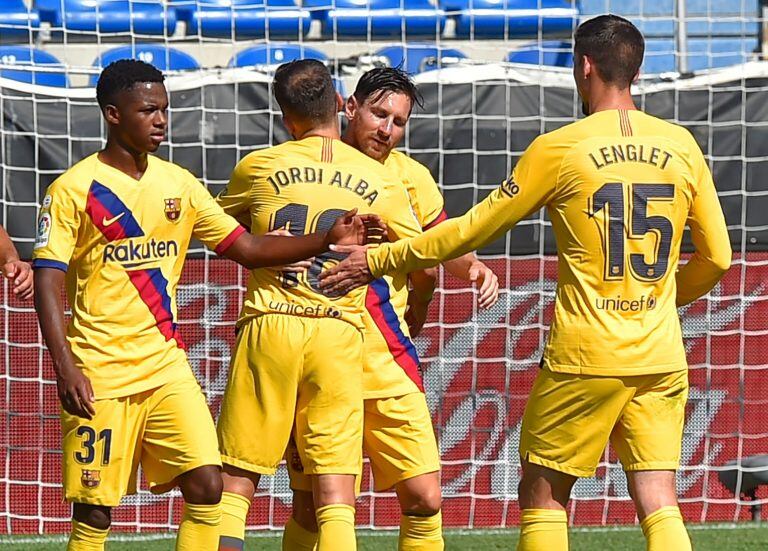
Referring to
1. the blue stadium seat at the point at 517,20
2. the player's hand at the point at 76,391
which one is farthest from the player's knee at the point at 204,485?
the blue stadium seat at the point at 517,20

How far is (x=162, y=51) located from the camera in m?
11.4

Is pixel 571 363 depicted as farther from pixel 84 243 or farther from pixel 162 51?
pixel 162 51

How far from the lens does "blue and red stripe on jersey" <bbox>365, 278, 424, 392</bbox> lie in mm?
4711

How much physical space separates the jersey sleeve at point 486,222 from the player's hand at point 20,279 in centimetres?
110

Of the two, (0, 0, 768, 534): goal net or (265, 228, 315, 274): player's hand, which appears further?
(0, 0, 768, 534): goal net

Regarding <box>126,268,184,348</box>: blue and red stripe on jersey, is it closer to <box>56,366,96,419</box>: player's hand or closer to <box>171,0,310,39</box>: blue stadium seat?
<box>56,366,96,419</box>: player's hand

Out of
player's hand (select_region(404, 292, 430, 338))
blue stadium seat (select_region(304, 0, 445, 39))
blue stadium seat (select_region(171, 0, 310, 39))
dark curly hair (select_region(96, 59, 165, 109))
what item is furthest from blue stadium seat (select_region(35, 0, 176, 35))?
dark curly hair (select_region(96, 59, 165, 109))

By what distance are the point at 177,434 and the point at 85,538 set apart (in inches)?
17.9

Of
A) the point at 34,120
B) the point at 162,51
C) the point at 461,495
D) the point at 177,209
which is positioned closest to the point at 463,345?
the point at 461,495

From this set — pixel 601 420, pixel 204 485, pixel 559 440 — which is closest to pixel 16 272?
pixel 204 485

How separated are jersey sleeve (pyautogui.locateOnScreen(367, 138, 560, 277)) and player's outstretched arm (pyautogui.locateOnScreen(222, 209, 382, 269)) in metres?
0.09

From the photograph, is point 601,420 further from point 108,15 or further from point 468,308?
point 108,15

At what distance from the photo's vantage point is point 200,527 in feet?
14.0

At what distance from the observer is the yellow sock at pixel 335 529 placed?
426 centimetres
